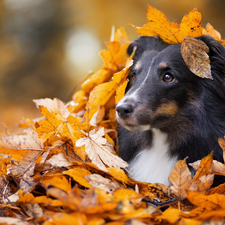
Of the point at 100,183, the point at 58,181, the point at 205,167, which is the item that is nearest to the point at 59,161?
the point at 58,181

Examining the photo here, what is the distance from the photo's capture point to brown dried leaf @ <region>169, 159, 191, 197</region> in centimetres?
97

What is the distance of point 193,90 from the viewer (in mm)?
1242

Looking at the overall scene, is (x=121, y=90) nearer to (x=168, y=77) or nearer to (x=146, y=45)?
(x=168, y=77)

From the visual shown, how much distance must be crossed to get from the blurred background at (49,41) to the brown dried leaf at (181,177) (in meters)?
3.56

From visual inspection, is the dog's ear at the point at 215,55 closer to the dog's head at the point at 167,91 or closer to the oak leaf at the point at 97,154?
the dog's head at the point at 167,91

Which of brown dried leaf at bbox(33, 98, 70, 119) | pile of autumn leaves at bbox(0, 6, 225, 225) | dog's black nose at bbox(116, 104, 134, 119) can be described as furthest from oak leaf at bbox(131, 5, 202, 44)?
brown dried leaf at bbox(33, 98, 70, 119)

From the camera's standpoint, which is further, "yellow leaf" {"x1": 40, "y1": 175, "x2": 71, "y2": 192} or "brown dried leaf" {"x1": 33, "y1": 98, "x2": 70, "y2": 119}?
"brown dried leaf" {"x1": 33, "y1": 98, "x2": 70, "y2": 119}

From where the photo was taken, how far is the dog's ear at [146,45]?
4.73ft

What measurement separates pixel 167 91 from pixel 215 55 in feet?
0.89

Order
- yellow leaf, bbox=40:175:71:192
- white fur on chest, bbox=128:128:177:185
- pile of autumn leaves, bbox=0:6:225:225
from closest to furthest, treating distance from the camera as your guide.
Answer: pile of autumn leaves, bbox=0:6:225:225
yellow leaf, bbox=40:175:71:192
white fur on chest, bbox=128:128:177:185

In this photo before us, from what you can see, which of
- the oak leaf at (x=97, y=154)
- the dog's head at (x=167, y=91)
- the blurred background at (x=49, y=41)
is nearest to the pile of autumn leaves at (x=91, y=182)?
the oak leaf at (x=97, y=154)

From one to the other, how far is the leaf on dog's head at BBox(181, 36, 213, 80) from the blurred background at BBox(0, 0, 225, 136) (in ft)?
10.5

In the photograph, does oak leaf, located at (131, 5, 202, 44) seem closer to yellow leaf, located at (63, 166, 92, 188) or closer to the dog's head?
the dog's head

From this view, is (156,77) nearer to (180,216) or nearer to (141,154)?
(141,154)
